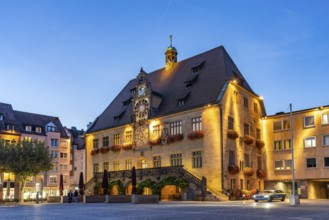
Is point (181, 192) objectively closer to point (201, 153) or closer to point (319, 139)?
point (201, 153)

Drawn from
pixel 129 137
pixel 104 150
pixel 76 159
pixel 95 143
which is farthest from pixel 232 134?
pixel 76 159

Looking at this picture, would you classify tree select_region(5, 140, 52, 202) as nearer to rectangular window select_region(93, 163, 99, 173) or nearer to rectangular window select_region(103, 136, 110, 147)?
rectangular window select_region(103, 136, 110, 147)

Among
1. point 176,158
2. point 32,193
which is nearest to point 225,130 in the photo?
point 176,158

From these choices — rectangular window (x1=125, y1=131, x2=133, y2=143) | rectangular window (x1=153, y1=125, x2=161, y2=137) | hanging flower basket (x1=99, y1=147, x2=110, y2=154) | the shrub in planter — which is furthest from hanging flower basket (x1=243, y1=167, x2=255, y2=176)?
hanging flower basket (x1=99, y1=147, x2=110, y2=154)

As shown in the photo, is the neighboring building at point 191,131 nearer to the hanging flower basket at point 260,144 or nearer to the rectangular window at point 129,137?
the rectangular window at point 129,137

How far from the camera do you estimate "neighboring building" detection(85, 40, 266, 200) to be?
48.6m

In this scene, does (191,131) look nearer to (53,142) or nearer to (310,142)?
(310,142)

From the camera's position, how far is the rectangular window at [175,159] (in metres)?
52.5

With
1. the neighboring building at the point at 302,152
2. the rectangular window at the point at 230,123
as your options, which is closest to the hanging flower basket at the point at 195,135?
the rectangular window at the point at 230,123

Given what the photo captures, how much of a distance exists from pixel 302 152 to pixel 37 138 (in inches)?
2185

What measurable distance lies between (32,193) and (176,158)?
142 ft

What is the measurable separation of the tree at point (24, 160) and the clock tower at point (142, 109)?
13378 mm

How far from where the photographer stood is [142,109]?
5875 centimetres

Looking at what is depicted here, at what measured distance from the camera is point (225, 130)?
49.2 meters
